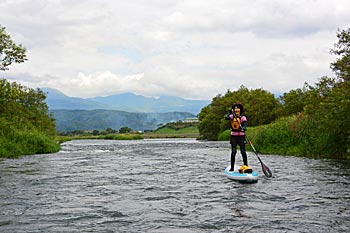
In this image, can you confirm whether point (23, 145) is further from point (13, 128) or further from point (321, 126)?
point (321, 126)

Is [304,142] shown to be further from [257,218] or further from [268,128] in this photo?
[257,218]

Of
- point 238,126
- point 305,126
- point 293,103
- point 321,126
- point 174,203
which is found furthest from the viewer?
point 293,103

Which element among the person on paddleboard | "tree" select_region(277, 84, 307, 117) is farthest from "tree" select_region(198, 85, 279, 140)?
the person on paddleboard

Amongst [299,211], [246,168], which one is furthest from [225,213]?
[246,168]

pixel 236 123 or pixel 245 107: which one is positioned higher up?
pixel 245 107

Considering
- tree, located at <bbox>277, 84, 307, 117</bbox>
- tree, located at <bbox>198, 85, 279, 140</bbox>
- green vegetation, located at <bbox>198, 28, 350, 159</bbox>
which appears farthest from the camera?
tree, located at <bbox>198, 85, 279, 140</bbox>

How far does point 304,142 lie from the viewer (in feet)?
93.1

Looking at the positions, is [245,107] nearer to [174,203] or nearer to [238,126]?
[238,126]

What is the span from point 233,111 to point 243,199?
16.0 ft

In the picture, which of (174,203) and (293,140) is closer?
(174,203)

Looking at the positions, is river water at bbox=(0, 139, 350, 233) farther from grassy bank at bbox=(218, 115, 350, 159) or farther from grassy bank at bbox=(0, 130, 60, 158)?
grassy bank at bbox=(0, 130, 60, 158)

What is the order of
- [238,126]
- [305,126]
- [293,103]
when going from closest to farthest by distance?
[238,126]
[305,126]
[293,103]

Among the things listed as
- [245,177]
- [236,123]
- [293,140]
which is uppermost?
[236,123]

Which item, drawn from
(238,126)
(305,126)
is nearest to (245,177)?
(238,126)
